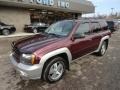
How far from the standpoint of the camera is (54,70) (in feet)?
13.0

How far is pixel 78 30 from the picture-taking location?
15.1 feet

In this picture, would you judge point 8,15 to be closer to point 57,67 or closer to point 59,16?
point 59,16

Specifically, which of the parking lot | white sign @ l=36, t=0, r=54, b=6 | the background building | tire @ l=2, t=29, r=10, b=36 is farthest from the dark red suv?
white sign @ l=36, t=0, r=54, b=6

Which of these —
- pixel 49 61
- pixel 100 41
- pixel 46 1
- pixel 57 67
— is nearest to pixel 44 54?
pixel 49 61

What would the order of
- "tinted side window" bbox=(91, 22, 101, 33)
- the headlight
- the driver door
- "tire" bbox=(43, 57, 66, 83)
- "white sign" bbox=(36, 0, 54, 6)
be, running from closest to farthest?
1. the headlight
2. "tire" bbox=(43, 57, 66, 83)
3. the driver door
4. "tinted side window" bbox=(91, 22, 101, 33)
5. "white sign" bbox=(36, 0, 54, 6)

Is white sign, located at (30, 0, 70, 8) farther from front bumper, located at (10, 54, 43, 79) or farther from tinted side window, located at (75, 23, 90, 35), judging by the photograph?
front bumper, located at (10, 54, 43, 79)

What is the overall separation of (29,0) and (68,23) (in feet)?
41.4

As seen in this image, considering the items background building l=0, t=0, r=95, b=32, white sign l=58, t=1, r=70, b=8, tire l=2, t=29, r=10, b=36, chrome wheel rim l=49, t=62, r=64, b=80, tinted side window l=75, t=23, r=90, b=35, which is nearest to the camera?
chrome wheel rim l=49, t=62, r=64, b=80

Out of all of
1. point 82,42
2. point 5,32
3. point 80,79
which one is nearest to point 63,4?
point 5,32

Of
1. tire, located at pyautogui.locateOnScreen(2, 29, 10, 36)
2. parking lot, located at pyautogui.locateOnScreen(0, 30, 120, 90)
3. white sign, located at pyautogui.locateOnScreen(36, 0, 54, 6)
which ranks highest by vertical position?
white sign, located at pyautogui.locateOnScreen(36, 0, 54, 6)

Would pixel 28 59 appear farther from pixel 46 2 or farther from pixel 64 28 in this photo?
pixel 46 2

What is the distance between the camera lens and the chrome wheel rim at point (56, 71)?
3.89 meters

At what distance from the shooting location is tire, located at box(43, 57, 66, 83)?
3.72 meters

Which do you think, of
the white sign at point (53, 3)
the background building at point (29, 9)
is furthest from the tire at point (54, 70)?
the white sign at point (53, 3)
